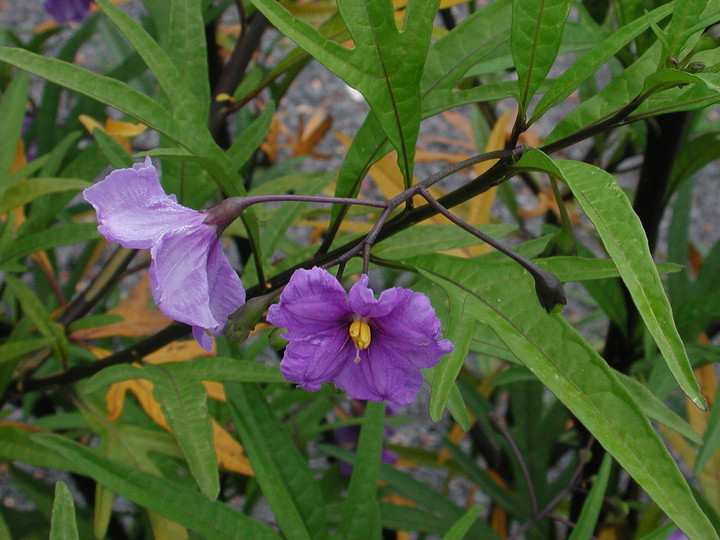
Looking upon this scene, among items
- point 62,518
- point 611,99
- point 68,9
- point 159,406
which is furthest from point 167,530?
point 68,9

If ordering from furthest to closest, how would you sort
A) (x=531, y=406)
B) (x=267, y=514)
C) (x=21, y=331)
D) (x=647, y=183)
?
1. (x=267, y=514)
2. (x=531, y=406)
3. (x=21, y=331)
4. (x=647, y=183)

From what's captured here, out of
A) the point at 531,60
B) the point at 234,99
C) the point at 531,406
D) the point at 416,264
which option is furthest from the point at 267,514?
the point at 531,60

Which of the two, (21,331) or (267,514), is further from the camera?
(267,514)

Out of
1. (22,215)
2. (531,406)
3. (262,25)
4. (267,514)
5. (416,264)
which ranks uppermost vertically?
(262,25)

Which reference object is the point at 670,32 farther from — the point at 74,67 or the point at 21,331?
the point at 21,331

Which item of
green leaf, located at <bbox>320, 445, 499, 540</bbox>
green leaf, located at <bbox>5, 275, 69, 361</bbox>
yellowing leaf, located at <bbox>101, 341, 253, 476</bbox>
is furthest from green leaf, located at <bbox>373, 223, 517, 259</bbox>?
green leaf, located at <bbox>320, 445, 499, 540</bbox>

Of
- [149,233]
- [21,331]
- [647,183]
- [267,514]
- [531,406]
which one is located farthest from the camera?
[267,514]

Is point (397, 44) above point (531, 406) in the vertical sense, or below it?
above

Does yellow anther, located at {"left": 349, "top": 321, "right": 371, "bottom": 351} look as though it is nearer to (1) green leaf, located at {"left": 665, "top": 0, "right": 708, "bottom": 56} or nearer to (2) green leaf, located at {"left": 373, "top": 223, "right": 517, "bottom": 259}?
(2) green leaf, located at {"left": 373, "top": 223, "right": 517, "bottom": 259}
